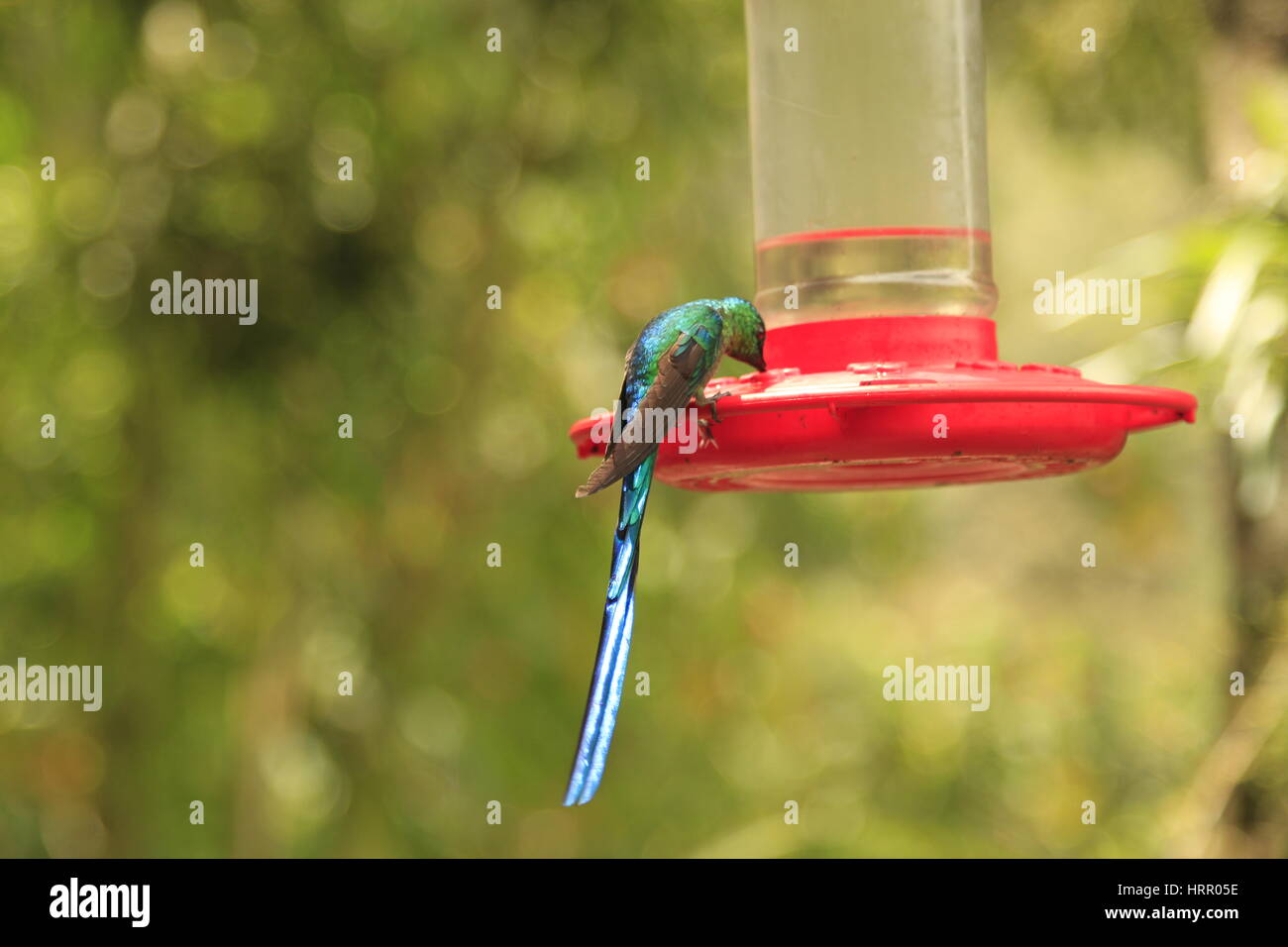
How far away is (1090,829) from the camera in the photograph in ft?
24.8

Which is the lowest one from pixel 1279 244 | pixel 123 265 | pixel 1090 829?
pixel 1090 829

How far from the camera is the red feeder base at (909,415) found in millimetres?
2576

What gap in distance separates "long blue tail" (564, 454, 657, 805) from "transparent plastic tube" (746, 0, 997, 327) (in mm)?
752

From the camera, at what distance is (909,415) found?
2576 millimetres

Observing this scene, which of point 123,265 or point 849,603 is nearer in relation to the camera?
point 123,265

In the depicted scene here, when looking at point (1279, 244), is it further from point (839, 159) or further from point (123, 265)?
point (123, 265)

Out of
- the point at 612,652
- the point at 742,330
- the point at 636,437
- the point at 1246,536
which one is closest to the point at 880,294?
the point at 742,330

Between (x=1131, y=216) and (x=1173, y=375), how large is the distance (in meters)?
5.67

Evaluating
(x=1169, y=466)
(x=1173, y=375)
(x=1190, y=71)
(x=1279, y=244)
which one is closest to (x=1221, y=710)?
(x=1173, y=375)

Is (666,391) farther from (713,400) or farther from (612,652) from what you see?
(612,652)

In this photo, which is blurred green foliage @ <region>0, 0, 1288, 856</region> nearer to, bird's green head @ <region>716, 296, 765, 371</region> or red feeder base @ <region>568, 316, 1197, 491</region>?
red feeder base @ <region>568, 316, 1197, 491</region>

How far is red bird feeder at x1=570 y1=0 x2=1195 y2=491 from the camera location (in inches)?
103

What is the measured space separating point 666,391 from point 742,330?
38cm

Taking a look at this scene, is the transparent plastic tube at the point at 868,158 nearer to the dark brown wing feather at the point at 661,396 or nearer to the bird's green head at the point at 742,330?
the bird's green head at the point at 742,330
